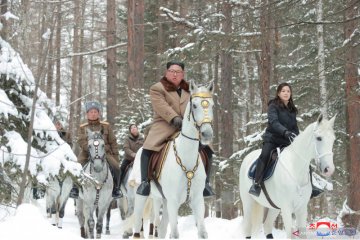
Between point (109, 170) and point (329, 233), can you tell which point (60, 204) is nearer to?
point (109, 170)

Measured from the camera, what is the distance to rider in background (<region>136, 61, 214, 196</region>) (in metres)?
7.89

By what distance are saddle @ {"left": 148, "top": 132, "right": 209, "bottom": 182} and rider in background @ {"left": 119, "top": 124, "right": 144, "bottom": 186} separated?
5.68 meters

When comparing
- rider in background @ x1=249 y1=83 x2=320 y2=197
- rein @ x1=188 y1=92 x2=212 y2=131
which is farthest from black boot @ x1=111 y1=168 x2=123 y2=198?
rein @ x1=188 y1=92 x2=212 y2=131

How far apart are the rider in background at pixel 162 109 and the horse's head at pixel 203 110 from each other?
870 millimetres

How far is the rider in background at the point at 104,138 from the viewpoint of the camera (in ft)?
38.0

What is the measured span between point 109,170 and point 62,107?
13.0 feet

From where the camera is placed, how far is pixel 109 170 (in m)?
11.6

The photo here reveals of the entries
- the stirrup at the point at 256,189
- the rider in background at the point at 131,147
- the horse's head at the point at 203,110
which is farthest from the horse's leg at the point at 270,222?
the rider in background at the point at 131,147

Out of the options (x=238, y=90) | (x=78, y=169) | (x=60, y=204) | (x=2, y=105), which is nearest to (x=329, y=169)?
(x=78, y=169)

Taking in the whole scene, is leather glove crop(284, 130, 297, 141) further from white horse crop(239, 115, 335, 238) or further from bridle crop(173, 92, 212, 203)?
bridle crop(173, 92, 212, 203)

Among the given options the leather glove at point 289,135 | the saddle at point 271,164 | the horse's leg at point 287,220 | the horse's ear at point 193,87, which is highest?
the horse's ear at point 193,87

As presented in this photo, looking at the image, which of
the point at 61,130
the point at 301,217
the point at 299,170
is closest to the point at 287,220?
the point at 301,217

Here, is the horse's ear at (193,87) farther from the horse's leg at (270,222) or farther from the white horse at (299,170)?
the horse's leg at (270,222)

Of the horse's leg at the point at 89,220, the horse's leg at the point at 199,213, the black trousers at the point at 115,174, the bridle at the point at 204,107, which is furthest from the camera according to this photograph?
the black trousers at the point at 115,174
